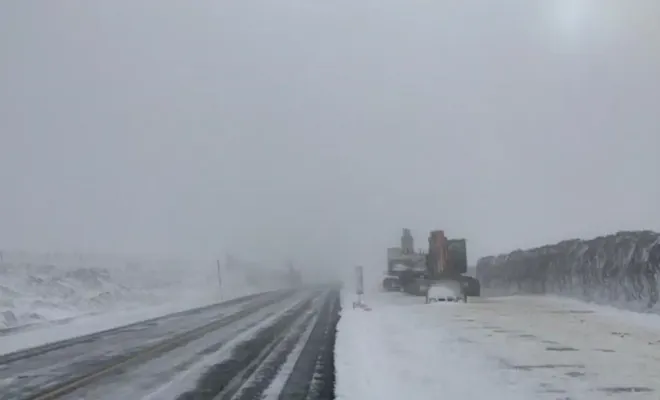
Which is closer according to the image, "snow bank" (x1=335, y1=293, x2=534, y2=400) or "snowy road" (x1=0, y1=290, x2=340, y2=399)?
"snow bank" (x1=335, y1=293, x2=534, y2=400)

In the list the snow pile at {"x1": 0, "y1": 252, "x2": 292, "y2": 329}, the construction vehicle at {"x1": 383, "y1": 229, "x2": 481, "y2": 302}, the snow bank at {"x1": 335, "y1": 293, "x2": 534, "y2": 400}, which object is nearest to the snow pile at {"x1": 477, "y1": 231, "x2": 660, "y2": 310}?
the construction vehicle at {"x1": 383, "y1": 229, "x2": 481, "y2": 302}

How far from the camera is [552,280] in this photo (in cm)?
4569

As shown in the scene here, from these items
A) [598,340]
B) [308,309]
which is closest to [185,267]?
[308,309]

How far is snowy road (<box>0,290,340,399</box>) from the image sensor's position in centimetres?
1448

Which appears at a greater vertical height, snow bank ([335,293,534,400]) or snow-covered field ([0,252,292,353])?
snow-covered field ([0,252,292,353])

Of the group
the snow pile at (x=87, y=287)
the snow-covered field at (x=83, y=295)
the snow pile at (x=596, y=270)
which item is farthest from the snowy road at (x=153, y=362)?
the snow pile at (x=596, y=270)

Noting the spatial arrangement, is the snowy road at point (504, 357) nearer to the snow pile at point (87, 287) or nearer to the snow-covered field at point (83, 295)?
the snow-covered field at point (83, 295)

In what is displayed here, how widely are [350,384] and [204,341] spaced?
1067 cm

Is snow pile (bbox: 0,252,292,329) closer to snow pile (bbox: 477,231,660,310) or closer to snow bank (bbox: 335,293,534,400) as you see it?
snow bank (bbox: 335,293,534,400)

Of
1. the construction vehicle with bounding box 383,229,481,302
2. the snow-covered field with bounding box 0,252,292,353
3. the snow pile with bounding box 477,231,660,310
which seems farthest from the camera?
the construction vehicle with bounding box 383,229,481,302

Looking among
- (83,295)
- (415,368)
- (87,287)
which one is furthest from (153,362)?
(87,287)

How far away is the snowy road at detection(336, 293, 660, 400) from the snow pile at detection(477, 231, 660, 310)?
4.45 ft

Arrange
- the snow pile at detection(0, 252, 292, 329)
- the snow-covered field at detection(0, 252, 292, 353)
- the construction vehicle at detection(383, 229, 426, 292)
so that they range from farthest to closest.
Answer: the construction vehicle at detection(383, 229, 426, 292), the snow pile at detection(0, 252, 292, 329), the snow-covered field at detection(0, 252, 292, 353)

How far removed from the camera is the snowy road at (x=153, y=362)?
570 inches
